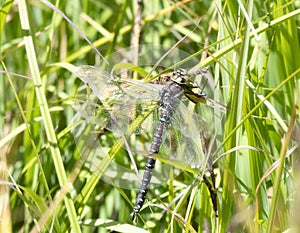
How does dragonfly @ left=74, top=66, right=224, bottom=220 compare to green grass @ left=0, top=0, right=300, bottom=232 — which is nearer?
green grass @ left=0, top=0, right=300, bottom=232

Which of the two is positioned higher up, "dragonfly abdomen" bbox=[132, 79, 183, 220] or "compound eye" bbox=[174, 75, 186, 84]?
"compound eye" bbox=[174, 75, 186, 84]

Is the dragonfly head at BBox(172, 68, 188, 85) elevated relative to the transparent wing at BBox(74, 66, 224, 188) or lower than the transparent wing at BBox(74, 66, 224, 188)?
elevated

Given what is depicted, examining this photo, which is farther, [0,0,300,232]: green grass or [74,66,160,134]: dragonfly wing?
[74,66,160,134]: dragonfly wing

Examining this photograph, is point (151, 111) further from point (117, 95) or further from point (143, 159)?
point (143, 159)

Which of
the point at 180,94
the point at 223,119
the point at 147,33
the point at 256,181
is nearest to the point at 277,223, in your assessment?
the point at 256,181
